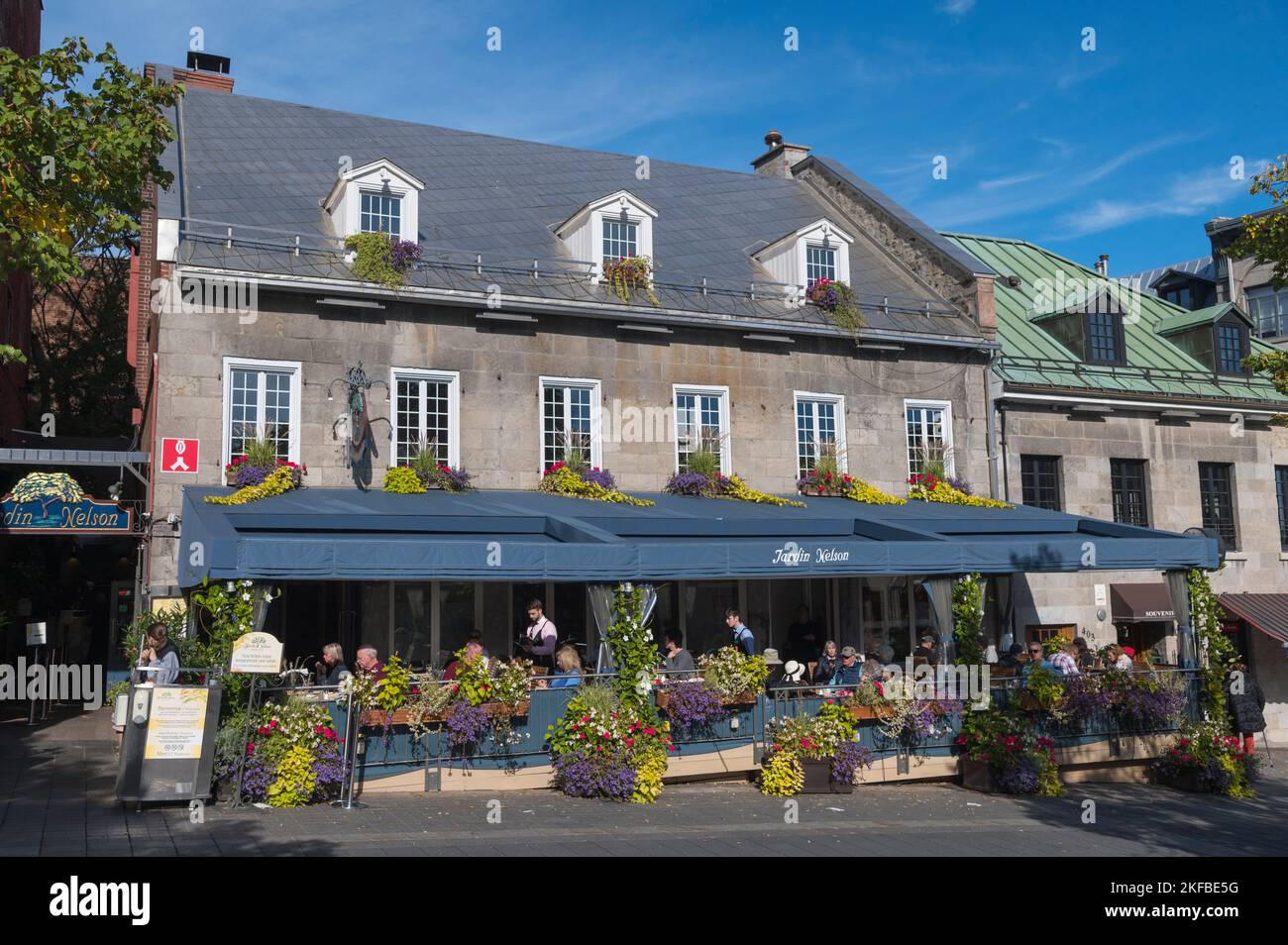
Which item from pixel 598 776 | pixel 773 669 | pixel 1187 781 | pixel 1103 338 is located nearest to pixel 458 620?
pixel 773 669

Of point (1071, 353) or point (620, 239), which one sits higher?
point (620, 239)

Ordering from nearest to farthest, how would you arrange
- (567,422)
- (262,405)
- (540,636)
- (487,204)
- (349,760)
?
(349,760) → (540,636) → (262,405) → (567,422) → (487,204)

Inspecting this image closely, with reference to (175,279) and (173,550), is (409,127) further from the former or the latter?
(173,550)

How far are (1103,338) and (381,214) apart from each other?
16.2 meters

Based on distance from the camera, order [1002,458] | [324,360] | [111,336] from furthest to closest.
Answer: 1. [111,336]
2. [1002,458]
3. [324,360]

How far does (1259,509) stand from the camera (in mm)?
26125

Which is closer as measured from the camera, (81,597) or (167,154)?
(167,154)

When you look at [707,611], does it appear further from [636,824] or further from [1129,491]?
[1129,491]

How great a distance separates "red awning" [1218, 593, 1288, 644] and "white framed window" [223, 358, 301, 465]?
19.1m

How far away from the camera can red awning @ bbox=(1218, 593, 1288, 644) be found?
939 inches

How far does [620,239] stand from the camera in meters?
21.7

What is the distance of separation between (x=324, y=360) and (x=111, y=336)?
20.1 m

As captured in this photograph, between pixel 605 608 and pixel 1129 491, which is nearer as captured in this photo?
pixel 605 608
